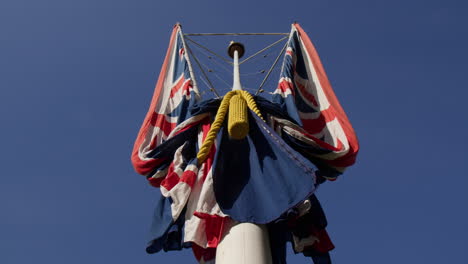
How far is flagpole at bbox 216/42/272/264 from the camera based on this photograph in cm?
811

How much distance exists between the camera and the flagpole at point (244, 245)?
8.11 meters

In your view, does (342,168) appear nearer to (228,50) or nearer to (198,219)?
(198,219)

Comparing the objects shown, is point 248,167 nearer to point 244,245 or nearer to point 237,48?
point 244,245

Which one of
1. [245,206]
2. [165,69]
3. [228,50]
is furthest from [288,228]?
[228,50]

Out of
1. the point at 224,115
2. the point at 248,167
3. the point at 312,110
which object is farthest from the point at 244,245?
the point at 312,110

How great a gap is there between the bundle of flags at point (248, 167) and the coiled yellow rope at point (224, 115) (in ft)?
0.55

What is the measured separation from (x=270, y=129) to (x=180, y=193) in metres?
1.95

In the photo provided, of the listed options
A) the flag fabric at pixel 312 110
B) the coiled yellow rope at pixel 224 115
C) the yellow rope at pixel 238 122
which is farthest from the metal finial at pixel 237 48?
the yellow rope at pixel 238 122

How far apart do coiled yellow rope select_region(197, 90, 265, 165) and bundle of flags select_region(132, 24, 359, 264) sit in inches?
6.6

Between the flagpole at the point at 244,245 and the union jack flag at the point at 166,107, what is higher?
the union jack flag at the point at 166,107

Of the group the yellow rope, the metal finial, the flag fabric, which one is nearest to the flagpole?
the yellow rope

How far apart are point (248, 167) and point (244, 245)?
1824mm

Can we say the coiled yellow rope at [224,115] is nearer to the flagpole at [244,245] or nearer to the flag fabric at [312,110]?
the flag fabric at [312,110]

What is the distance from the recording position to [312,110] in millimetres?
12289
